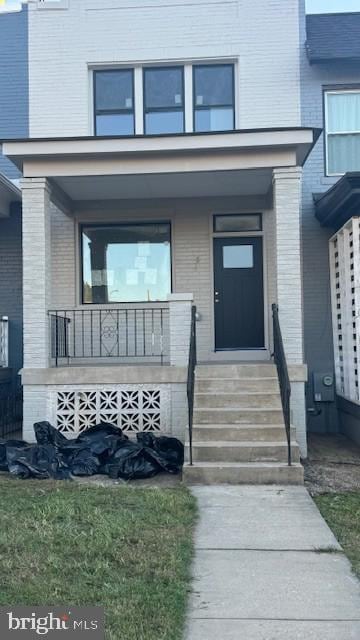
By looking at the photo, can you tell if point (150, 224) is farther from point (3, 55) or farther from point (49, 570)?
point (49, 570)

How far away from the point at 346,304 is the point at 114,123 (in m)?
5.46

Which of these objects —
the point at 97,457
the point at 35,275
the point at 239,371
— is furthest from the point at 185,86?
the point at 97,457

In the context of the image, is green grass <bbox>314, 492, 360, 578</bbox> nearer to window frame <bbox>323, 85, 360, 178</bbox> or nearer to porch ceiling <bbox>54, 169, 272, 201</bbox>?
porch ceiling <bbox>54, 169, 272, 201</bbox>

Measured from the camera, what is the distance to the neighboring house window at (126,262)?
1137cm

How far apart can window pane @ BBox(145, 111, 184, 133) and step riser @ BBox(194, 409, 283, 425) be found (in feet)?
19.3

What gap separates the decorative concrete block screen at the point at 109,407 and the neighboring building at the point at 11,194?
237 cm

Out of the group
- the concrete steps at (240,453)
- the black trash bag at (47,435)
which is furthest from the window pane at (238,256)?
the concrete steps at (240,453)

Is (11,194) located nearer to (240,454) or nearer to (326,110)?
(326,110)

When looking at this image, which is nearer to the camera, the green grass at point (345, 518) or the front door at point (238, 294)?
the green grass at point (345, 518)

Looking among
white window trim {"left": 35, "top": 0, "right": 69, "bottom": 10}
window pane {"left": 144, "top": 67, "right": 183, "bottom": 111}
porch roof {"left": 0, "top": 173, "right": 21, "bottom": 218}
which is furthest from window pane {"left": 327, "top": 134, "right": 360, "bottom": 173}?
porch roof {"left": 0, "top": 173, "right": 21, "bottom": 218}

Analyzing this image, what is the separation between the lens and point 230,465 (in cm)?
729

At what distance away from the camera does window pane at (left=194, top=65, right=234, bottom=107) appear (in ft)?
38.2

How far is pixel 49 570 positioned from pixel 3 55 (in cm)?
1099

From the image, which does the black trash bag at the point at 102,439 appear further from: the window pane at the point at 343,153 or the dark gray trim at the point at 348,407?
the window pane at the point at 343,153
